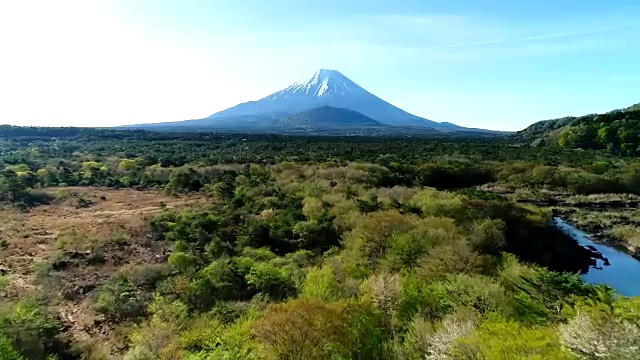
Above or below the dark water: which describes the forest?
above

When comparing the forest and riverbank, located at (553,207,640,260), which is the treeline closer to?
the forest

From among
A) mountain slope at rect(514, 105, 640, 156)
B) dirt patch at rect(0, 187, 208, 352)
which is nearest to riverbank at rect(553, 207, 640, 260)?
dirt patch at rect(0, 187, 208, 352)

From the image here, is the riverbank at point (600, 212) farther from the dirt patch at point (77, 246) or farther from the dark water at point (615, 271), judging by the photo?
the dirt patch at point (77, 246)

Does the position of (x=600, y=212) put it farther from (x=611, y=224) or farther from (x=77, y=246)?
(x=77, y=246)

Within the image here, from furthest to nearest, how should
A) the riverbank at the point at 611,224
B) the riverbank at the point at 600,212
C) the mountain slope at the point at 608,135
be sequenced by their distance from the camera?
the mountain slope at the point at 608,135 < the riverbank at the point at 600,212 < the riverbank at the point at 611,224

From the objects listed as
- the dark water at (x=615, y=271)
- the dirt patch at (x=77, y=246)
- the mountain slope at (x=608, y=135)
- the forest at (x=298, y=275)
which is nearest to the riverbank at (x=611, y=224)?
the dark water at (x=615, y=271)

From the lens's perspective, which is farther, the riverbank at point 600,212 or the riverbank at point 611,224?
the riverbank at point 600,212
